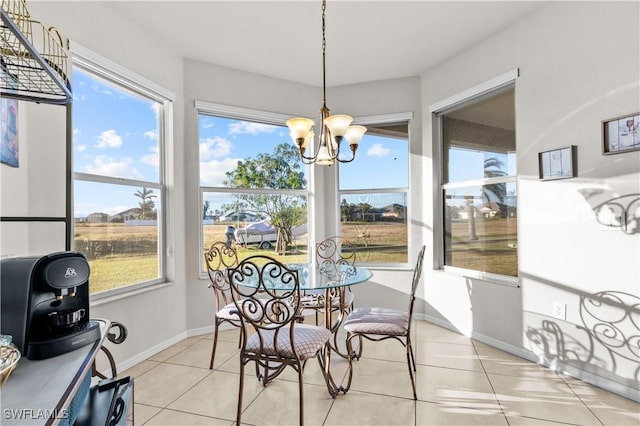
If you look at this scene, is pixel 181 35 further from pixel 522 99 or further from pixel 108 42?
pixel 522 99

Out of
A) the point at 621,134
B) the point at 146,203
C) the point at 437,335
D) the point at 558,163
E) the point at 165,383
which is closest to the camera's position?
the point at 621,134

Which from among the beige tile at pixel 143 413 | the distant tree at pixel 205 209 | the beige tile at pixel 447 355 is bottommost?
the beige tile at pixel 447 355

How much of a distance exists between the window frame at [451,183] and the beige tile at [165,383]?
8.50 feet

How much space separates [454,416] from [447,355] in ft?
3.05

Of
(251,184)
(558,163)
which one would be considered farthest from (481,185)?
(251,184)

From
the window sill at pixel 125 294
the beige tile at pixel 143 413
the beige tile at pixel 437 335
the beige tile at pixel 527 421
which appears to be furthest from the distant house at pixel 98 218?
the beige tile at pixel 527 421

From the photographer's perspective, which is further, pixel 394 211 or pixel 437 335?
pixel 394 211

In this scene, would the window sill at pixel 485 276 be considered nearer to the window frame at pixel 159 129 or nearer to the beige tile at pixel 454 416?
the beige tile at pixel 454 416

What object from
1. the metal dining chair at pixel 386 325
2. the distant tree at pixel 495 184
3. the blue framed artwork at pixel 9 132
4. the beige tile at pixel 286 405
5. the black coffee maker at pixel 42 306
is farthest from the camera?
the distant tree at pixel 495 184

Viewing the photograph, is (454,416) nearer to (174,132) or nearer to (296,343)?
(296,343)

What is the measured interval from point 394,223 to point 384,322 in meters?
1.90

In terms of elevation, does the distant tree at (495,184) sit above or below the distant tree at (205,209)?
above

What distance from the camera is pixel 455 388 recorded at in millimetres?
2346

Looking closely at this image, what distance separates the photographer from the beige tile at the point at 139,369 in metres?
2.61
